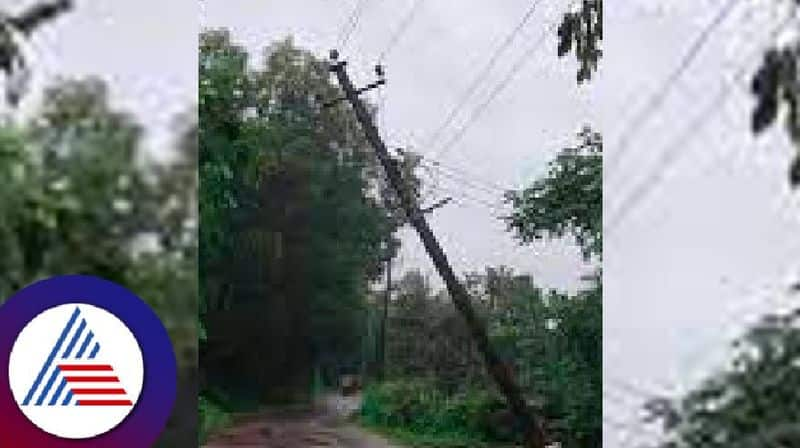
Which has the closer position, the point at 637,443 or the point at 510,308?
the point at 637,443

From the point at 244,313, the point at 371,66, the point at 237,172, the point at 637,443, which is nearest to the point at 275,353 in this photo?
the point at 244,313

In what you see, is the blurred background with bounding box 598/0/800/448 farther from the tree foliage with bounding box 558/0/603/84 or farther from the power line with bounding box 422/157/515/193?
the power line with bounding box 422/157/515/193

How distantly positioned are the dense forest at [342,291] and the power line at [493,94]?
6.5 inches

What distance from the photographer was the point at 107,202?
377cm

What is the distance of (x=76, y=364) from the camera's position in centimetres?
374

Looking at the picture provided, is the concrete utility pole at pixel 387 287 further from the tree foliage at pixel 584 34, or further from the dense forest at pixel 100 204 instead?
the dense forest at pixel 100 204

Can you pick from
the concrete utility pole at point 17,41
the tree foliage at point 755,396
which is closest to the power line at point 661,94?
the tree foliage at point 755,396

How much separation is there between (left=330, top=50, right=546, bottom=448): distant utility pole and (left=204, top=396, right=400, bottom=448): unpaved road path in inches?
21.7

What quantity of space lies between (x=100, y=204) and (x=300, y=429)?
4.74 ft

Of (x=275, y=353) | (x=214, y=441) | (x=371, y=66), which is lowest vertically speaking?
(x=214, y=441)

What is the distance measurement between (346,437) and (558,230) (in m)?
1.15

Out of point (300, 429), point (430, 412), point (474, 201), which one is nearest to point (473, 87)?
point (474, 201)

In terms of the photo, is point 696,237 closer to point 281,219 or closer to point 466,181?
point 466,181

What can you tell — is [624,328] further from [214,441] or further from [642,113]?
[214,441]
